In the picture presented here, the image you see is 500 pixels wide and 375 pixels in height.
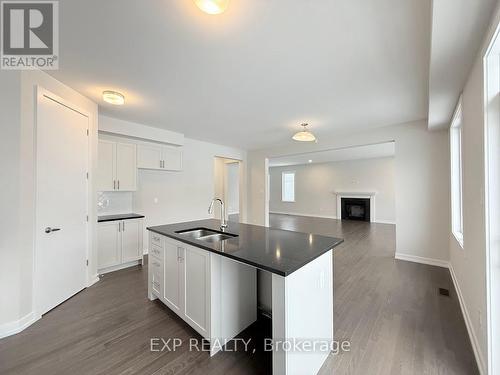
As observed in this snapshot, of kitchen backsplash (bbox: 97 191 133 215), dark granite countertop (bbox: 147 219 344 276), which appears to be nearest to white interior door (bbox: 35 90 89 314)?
kitchen backsplash (bbox: 97 191 133 215)

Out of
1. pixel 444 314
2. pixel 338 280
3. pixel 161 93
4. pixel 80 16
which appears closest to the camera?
pixel 80 16

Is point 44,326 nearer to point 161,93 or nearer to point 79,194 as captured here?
point 79,194

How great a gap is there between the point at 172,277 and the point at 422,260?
422 cm

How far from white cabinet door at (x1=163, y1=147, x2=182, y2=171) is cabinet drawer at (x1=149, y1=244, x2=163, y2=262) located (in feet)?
8.05

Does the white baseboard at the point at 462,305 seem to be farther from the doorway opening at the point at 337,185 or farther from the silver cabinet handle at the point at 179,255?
the doorway opening at the point at 337,185

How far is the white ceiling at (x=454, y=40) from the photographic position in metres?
1.23

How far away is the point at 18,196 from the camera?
200 cm

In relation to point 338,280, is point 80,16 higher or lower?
higher

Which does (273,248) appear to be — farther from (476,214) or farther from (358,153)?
(358,153)

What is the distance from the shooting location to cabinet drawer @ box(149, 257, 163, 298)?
2.32 metres

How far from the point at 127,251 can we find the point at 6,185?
1.95 metres

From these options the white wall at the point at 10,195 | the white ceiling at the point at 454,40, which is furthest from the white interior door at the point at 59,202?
the white ceiling at the point at 454,40

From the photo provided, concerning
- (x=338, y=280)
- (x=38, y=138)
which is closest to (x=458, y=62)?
(x=338, y=280)

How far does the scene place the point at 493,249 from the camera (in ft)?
4.52
